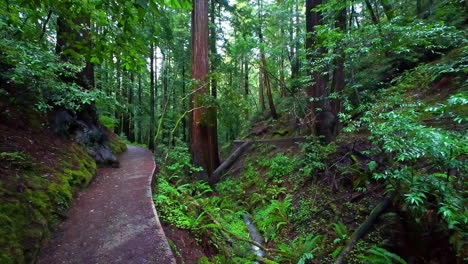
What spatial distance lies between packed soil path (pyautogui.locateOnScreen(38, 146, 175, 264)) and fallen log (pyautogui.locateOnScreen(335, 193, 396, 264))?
10.3 ft

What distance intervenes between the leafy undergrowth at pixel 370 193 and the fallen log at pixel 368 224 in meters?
0.08

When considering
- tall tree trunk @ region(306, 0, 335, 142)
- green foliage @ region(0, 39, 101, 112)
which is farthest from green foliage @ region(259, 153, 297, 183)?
green foliage @ region(0, 39, 101, 112)

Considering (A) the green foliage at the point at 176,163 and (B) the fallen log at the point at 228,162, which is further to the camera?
(B) the fallen log at the point at 228,162

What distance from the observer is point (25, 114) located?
4945mm

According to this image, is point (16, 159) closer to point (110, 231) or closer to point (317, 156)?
point (110, 231)

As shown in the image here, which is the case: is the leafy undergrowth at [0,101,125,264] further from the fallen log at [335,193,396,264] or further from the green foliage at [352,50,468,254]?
the fallen log at [335,193,396,264]

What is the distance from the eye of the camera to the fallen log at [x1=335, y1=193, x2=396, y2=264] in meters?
3.95

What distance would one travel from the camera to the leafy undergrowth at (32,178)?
7.83ft

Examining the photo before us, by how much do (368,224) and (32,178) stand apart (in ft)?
18.6

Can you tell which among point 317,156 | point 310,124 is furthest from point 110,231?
point 310,124

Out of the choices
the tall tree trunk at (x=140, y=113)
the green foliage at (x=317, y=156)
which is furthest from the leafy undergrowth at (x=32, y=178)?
the tall tree trunk at (x=140, y=113)

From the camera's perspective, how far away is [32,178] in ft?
11.1

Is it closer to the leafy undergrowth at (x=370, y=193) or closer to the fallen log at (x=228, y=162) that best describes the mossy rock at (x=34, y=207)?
the leafy undergrowth at (x=370, y=193)

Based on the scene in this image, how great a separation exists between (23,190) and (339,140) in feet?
21.5
